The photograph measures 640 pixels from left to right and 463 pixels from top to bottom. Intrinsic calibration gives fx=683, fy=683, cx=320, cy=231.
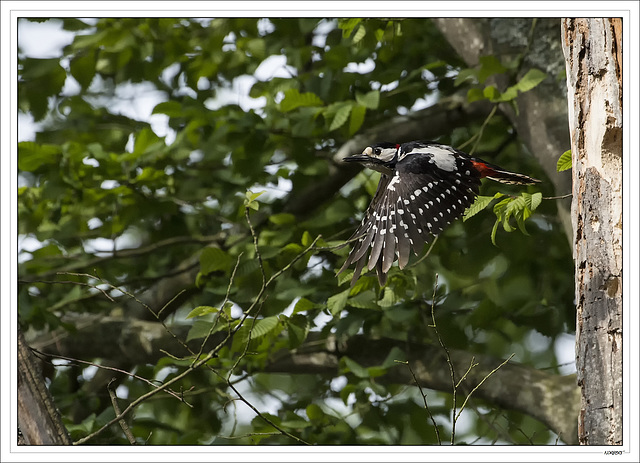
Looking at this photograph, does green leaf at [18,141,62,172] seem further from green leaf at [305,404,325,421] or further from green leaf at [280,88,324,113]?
A: green leaf at [305,404,325,421]

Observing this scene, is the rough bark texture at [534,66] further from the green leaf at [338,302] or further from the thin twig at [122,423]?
the thin twig at [122,423]

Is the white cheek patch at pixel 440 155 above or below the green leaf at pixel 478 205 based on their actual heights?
above

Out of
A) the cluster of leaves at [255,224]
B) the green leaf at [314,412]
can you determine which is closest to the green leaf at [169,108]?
the cluster of leaves at [255,224]

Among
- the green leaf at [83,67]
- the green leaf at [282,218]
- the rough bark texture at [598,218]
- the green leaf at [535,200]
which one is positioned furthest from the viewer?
the green leaf at [83,67]

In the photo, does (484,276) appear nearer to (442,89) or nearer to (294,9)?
(442,89)

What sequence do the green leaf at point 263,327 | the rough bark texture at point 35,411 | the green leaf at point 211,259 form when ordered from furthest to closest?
1. the green leaf at point 211,259
2. the green leaf at point 263,327
3. the rough bark texture at point 35,411

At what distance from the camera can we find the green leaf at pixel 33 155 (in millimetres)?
2783

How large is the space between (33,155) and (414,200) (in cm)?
175

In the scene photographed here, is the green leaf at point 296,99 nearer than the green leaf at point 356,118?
No

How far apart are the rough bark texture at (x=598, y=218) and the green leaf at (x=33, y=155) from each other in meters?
2.14

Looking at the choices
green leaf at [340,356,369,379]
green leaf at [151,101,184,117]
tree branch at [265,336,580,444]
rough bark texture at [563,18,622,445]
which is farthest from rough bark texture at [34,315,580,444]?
rough bark texture at [563,18,622,445]

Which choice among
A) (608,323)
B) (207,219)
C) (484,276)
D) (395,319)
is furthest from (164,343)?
(608,323)

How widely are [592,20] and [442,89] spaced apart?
1804 millimetres

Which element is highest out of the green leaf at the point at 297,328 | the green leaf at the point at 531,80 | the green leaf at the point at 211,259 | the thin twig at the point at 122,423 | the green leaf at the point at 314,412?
the green leaf at the point at 531,80
